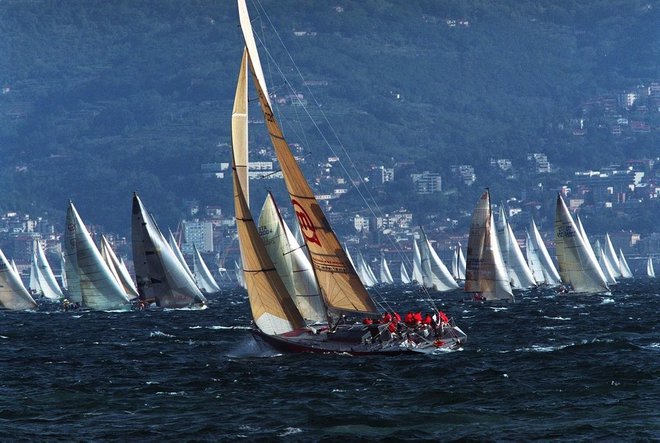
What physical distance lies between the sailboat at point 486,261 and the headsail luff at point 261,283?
1872 inches

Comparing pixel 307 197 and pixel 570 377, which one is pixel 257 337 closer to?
pixel 307 197

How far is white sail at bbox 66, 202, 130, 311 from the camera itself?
94.1m

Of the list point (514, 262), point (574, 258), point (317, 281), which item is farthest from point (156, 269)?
point (317, 281)

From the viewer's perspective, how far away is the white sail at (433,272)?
142875mm

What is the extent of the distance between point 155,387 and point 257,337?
25.6ft

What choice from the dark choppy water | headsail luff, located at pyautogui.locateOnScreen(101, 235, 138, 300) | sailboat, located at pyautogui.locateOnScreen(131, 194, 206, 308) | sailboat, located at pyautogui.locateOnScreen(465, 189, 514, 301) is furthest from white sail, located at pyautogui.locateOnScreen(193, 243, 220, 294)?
the dark choppy water

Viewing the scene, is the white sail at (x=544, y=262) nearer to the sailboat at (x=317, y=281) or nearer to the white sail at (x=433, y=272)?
the white sail at (x=433, y=272)

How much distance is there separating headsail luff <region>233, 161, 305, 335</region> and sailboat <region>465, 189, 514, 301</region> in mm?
47550

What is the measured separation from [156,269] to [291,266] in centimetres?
3210

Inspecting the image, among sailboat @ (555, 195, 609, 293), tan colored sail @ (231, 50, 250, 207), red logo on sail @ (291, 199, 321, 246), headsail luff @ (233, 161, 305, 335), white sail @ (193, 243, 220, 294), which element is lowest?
white sail @ (193, 243, 220, 294)

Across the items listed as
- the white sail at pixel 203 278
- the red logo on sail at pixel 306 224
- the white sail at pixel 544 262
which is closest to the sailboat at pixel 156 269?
the red logo on sail at pixel 306 224

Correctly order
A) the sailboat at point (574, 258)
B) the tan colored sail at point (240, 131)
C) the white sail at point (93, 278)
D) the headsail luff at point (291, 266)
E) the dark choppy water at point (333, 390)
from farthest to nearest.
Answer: the sailboat at point (574, 258), the white sail at point (93, 278), the headsail luff at point (291, 266), the tan colored sail at point (240, 131), the dark choppy water at point (333, 390)

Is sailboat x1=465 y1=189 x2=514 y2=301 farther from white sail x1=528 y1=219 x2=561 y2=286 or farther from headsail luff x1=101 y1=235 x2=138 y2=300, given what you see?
white sail x1=528 y1=219 x2=561 y2=286

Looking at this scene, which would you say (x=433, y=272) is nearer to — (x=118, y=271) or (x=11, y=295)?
(x=118, y=271)
